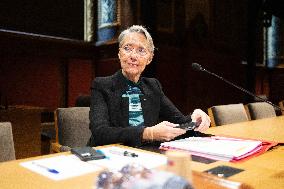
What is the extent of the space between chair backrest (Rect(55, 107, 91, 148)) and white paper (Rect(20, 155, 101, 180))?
1115mm

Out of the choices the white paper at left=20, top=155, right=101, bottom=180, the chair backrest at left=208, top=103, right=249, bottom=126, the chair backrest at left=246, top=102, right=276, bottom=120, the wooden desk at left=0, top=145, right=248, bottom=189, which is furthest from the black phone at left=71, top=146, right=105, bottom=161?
the chair backrest at left=246, top=102, right=276, bottom=120

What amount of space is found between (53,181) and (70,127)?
1.44 metres

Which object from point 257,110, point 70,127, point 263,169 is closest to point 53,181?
point 263,169

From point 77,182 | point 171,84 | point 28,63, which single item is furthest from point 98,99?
point 28,63

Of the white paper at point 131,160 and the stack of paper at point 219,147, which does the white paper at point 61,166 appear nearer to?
the white paper at point 131,160

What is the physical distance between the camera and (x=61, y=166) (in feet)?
3.74

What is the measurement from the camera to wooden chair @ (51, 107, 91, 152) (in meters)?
2.37

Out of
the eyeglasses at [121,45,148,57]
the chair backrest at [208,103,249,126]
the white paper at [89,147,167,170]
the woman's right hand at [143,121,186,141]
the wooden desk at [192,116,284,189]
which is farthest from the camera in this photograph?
the chair backrest at [208,103,249,126]

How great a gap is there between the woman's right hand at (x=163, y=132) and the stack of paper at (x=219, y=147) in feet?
0.12

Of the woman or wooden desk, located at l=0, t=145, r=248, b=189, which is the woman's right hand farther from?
wooden desk, located at l=0, t=145, r=248, b=189

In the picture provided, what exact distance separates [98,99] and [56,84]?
619 cm

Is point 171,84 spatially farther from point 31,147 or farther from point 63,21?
point 31,147

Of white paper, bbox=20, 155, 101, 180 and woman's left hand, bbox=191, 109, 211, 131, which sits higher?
woman's left hand, bbox=191, 109, 211, 131

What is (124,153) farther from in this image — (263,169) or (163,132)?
(263,169)
